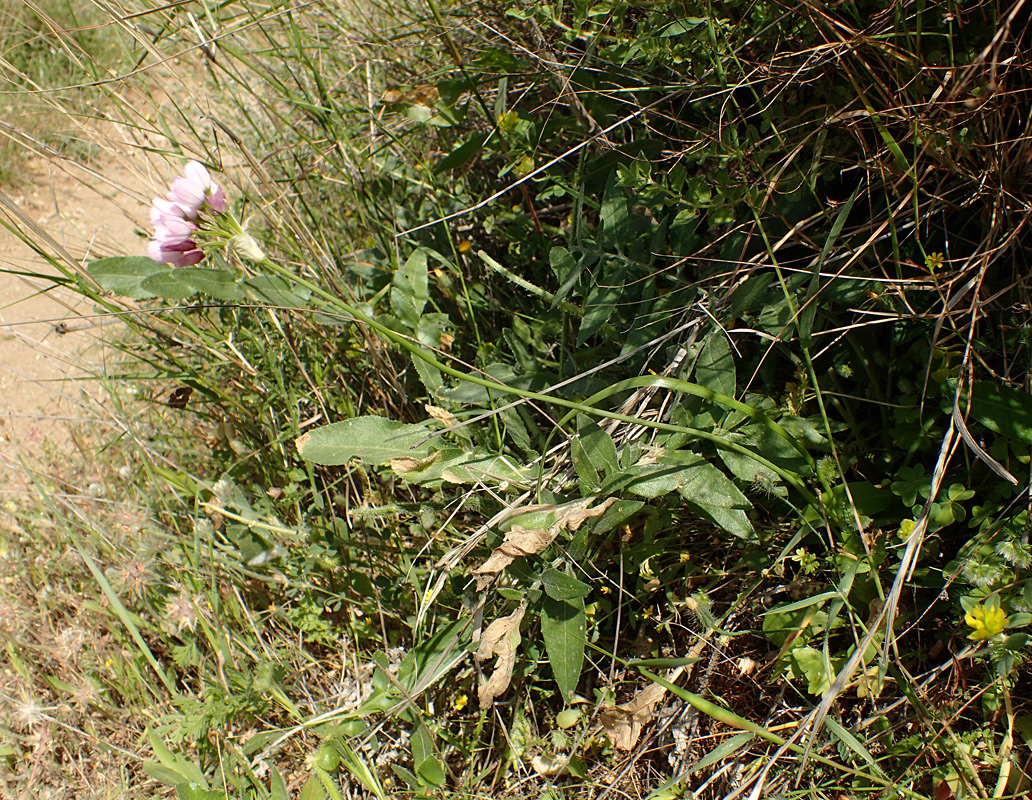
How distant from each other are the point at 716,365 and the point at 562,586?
1.51 feet

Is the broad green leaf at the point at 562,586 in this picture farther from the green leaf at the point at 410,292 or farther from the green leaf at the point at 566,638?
the green leaf at the point at 410,292

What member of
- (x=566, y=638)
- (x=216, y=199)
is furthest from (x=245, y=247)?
(x=566, y=638)

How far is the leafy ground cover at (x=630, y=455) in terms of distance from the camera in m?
1.18

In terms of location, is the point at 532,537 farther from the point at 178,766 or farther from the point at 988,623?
the point at 178,766

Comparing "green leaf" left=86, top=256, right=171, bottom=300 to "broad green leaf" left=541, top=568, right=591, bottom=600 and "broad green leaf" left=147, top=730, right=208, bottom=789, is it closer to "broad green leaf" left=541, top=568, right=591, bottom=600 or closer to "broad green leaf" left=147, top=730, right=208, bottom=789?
"broad green leaf" left=147, top=730, right=208, bottom=789

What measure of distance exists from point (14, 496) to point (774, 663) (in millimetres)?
2226

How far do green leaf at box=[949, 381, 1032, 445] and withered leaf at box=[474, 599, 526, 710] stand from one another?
819 mm

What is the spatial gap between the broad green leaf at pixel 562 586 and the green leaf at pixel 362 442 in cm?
37

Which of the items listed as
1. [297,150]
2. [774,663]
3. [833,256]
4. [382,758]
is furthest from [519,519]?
[297,150]

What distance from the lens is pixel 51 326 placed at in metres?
2.65

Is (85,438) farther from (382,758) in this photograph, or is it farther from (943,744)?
(943,744)

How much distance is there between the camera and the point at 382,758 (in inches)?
58.4

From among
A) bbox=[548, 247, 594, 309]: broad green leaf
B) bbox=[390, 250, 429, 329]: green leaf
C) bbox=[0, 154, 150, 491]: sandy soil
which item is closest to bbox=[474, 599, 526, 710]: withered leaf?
bbox=[548, 247, 594, 309]: broad green leaf

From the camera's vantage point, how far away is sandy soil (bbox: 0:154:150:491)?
90.6 inches
